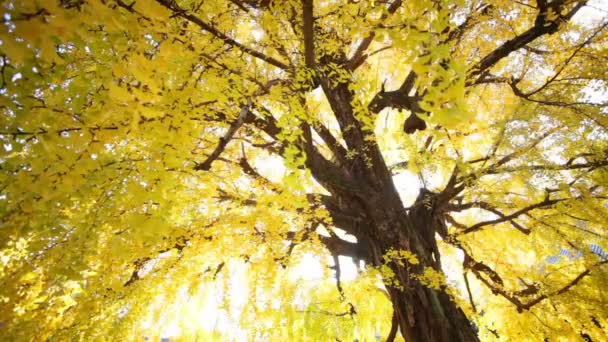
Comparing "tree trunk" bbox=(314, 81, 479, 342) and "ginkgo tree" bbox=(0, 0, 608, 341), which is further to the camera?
"tree trunk" bbox=(314, 81, 479, 342)

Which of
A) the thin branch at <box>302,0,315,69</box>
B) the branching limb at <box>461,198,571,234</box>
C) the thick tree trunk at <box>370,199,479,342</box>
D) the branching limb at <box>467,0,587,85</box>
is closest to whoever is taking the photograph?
the thin branch at <box>302,0,315,69</box>

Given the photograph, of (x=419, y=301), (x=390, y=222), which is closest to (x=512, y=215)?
(x=390, y=222)

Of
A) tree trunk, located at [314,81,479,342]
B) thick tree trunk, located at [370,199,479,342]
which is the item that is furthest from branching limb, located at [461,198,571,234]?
thick tree trunk, located at [370,199,479,342]

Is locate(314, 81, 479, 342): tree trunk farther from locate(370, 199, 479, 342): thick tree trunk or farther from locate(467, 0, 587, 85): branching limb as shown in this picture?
locate(467, 0, 587, 85): branching limb

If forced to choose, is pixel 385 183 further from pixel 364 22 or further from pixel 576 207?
pixel 364 22

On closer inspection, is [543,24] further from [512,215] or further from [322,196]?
[322,196]

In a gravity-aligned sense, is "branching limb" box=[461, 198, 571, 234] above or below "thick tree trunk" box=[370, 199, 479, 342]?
above

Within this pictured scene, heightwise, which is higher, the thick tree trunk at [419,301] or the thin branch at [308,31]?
the thin branch at [308,31]

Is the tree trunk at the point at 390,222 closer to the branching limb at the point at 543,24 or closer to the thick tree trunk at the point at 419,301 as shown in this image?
the thick tree trunk at the point at 419,301

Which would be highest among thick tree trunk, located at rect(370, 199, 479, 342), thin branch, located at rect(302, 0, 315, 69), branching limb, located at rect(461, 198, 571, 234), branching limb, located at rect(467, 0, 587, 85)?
branching limb, located at rect(467, 0, 587, 85)

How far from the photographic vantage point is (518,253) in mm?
6176

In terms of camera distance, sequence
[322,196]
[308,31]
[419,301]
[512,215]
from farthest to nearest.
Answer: [322,196]
[512,215]
[419,301]
[308,31]

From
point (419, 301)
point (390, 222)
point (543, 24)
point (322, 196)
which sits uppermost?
point (543, 24)

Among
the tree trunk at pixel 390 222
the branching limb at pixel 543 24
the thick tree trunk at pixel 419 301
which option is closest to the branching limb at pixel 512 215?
the tree trunk at pixel 390 222
